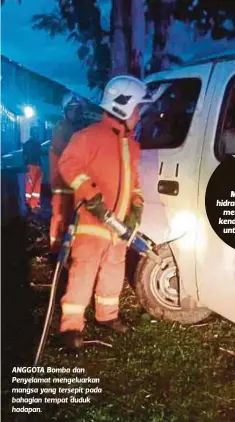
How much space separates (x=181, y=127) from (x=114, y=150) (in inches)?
17.7

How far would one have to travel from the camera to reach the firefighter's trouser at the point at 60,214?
17.4 ft

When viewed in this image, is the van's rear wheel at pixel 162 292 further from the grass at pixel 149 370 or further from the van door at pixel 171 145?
the van door at pixel 171 145

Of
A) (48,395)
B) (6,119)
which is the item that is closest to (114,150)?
(6,119)

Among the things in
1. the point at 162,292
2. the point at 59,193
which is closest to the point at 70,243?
→ the point at 59,193

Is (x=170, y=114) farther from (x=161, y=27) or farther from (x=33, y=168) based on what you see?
(x=33, y=168)

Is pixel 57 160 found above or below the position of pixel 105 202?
above

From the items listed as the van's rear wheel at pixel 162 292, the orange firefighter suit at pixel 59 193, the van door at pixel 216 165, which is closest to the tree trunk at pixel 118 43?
the orange firefighter suit at pixel 59 193

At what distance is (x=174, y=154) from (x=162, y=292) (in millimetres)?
880

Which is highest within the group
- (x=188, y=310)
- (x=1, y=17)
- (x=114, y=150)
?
(x=1, y=17)

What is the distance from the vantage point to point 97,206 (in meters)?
5.27

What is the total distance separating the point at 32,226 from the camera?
17.7 feet

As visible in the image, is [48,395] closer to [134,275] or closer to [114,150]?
[134,275]

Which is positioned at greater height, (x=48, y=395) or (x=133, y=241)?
(x=133, y=241)

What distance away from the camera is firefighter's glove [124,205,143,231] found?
5.36m
